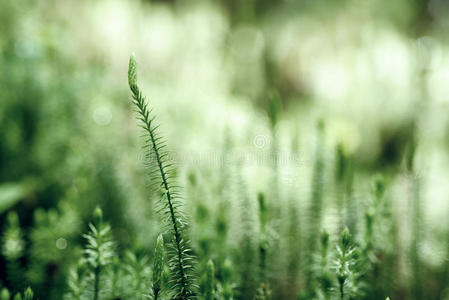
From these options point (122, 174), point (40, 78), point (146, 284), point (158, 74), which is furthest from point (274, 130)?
point (158, 74)

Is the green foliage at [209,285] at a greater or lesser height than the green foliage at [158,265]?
lesser

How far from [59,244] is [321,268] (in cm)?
51

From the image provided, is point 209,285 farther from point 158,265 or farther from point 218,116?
point 218,116

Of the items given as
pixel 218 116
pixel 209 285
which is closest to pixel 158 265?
pixel 209 285

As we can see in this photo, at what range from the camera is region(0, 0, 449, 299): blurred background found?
2.37 feet

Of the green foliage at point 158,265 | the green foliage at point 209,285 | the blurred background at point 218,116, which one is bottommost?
the green foliage at point 209,285

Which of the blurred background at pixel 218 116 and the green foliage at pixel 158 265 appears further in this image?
the blurred background at pixel 218 116

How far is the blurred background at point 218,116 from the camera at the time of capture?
72 cm

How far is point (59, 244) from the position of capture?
2.34 feet

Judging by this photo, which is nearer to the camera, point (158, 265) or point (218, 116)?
point (158, 265)

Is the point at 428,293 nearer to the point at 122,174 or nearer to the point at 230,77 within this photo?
the point at 122,174

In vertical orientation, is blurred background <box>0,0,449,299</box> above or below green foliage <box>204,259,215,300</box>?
above

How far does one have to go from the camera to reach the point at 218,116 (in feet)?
4.19

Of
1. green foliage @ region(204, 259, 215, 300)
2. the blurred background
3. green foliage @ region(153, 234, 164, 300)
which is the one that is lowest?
green foliage @ region(204, 259, 215, 300)
